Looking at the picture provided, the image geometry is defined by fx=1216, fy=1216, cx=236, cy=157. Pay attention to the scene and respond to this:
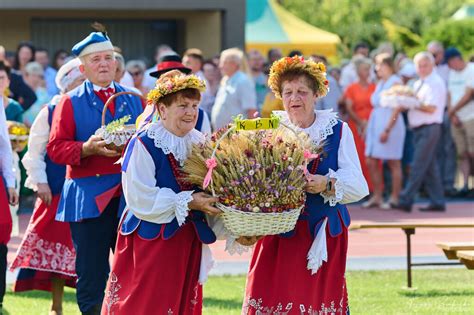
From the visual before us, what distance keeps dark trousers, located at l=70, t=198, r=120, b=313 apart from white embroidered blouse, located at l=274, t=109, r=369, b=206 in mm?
1625

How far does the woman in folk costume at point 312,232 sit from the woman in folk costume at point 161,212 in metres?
0.40

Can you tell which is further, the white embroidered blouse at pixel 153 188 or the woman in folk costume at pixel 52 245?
the woman in folk costume at pixel 52 245

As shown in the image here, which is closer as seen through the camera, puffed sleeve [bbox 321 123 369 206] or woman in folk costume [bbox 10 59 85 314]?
puffed sleeve [bbox 321 123 369 206]

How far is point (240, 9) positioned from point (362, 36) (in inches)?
646

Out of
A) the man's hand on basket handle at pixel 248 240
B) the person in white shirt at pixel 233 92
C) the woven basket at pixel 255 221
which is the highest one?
the person in white shirt at pixel 233 92

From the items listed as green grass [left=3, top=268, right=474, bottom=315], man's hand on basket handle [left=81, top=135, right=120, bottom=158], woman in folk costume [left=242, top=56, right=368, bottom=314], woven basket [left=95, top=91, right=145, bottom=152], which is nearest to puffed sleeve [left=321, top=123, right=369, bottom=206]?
woman in folk costume [left=242, top=56, right=368, bottom=314]

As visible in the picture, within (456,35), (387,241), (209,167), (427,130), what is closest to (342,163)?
(209,167)

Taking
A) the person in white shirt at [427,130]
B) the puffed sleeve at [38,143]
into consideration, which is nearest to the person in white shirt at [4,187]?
the puffed sleeve at [38,143]

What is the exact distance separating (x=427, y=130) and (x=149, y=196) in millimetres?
10045

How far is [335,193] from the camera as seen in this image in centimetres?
671

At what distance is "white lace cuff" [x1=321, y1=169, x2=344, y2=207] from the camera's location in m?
6.70

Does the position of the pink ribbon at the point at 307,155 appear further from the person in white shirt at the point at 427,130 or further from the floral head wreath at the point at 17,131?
the person in white shirt at the point at 427,130

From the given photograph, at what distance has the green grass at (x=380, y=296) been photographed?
951 centimetres

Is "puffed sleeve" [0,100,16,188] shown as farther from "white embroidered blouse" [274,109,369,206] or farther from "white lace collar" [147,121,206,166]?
"white embroidered blouse" [274,109,369,206]
